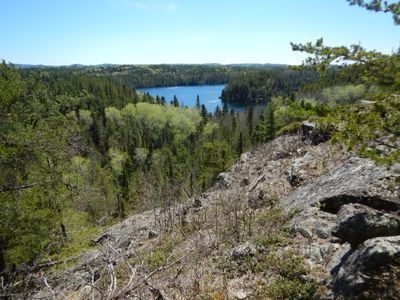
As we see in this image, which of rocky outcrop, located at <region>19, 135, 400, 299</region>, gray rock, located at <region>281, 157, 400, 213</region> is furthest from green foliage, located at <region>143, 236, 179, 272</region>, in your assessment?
gray rock, located at <region>281, 157, 400, 213</region>

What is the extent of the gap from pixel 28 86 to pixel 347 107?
37.0ft

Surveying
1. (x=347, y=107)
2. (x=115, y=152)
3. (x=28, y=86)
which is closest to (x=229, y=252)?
(x=347, y=107)

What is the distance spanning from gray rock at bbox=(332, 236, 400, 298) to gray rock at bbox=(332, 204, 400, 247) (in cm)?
36

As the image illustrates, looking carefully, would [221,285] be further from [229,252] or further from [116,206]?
[116,206]

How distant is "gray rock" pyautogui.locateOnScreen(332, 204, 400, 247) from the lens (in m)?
5.03

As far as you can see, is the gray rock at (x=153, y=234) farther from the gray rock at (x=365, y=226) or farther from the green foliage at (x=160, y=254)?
the gray rock at (x=365, y=226)

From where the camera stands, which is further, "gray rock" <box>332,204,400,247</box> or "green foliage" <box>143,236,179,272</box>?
"green foliage" <box>143,236,179,272</box>

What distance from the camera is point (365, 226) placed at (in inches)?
199

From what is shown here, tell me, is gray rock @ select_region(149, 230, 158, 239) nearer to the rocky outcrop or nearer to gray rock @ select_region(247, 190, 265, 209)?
the rocky outcrop

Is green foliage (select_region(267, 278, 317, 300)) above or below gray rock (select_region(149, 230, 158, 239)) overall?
above

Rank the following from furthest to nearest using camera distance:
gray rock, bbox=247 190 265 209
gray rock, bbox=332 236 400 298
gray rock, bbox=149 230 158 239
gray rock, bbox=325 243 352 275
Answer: gray rock, bbox=149 230 158 239, gray rock, bbox=247 190 265 209, gray rock, bbox=325 243 352 275, gray rock, bbox=332 236 400 298

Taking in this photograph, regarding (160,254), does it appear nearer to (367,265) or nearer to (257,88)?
(367,265)

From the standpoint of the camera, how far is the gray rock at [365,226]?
5.03 m

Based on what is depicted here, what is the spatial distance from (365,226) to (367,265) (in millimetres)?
775
